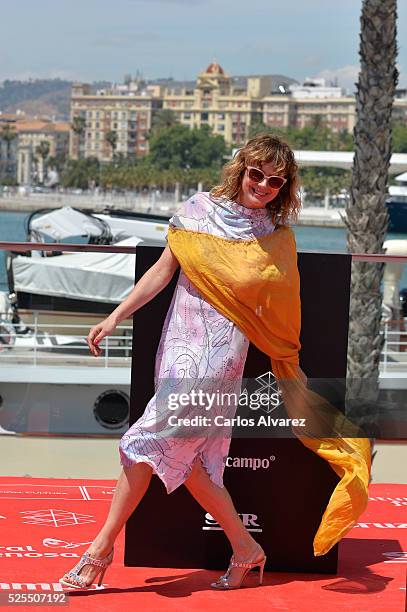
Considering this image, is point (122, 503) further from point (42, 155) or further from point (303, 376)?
point (42, 155)

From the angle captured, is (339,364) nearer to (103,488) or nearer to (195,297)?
(195,297)

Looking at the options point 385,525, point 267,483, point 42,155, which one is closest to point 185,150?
point 42,155

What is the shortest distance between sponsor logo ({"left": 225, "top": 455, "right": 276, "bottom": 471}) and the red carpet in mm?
338

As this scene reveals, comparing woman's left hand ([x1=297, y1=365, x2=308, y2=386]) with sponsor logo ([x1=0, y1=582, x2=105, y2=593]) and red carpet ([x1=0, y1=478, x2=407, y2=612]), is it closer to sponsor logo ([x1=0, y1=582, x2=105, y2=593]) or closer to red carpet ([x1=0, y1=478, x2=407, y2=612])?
red carpet ([x1=0, y1=478, x2=407, y2=612])

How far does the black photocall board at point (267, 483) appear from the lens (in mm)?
3615

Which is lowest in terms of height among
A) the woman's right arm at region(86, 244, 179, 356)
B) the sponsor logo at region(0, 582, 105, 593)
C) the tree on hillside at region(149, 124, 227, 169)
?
the tree on hillside at region(149, 124, 227, 169)

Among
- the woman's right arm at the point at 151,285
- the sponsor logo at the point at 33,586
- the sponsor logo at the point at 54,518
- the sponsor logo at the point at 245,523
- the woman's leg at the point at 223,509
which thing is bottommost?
the sponsor logo at the point at 54,518

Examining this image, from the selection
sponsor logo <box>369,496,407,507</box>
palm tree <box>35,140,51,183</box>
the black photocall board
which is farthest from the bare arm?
palm tree <box>35,140,51,183</box>

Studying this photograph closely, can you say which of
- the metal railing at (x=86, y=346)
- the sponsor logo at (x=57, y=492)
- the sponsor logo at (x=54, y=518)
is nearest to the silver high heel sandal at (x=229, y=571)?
the sponsor logo at (x=54, y=518)

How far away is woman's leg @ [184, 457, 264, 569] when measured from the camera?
11.2 ft

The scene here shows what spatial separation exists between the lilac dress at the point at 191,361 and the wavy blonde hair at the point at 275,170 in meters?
0.05

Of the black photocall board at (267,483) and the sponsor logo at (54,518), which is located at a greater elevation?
the black photocall board at (267,483)

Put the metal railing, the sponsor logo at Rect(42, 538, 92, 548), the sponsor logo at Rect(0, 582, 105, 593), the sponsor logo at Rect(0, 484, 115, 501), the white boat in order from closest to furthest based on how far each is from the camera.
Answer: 1. the sponsor logo at Rect(0, 582, 105, 593)
2. the sponsor logo at Rect(42, 538, 92, 548)
3. the sponsor logo at Rect(0, 484, 115, 501)
4. the metal railing
5. the white boat

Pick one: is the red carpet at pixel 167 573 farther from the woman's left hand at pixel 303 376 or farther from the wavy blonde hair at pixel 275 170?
the wavy blonde hair at pixel 275 170
